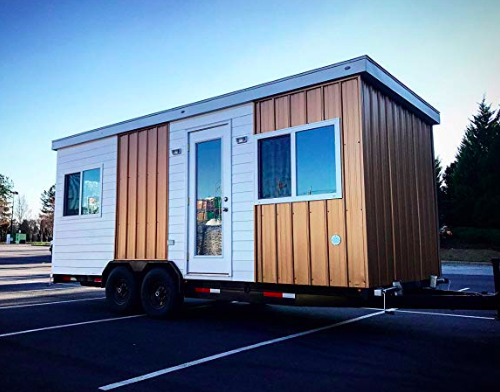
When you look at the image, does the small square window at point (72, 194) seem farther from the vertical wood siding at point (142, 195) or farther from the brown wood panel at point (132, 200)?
the brown wood panel at point (132, 200)

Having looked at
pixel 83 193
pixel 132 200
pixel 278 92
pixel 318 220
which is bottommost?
pixel 318 220

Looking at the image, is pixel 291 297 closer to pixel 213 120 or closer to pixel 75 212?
pixel 213 120

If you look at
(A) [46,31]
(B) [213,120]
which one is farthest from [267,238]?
(A) [46,31]

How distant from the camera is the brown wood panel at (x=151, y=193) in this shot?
7.54 metres

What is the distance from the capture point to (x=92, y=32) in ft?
33.9

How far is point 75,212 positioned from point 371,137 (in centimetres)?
597

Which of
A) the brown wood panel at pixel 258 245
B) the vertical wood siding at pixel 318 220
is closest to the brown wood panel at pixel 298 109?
the vertical wood siding at pixel 318 220

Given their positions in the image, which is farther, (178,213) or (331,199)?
(178,213)

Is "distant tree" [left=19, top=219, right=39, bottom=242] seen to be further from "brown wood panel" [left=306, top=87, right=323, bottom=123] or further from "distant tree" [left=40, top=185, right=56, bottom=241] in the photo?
"brown wood panel" [left=306, top=87, right=323, bottom=123]

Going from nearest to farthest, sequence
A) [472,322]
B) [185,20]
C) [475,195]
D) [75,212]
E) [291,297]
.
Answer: [291,297] < [472,322] < [75,212] < [185,20] < [475,195]

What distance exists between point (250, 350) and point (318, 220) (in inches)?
69.1

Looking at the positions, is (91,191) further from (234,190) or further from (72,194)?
(234,190)

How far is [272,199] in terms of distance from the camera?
614 cm

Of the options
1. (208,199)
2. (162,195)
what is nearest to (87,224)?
(162,195)
